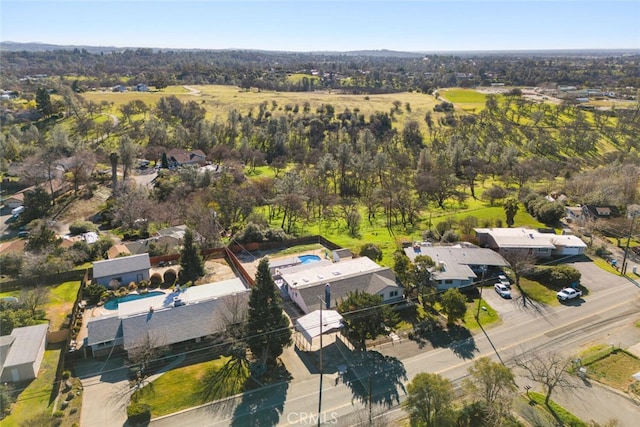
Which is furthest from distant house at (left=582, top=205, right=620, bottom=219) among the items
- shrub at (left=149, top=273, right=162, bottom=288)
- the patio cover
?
shrub at (left=149, top=273, right=162, bottom=288)

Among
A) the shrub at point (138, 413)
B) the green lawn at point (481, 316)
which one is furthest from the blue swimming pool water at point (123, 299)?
the green lawn at point (481, 316)

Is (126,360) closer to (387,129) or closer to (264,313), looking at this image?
(264,313)

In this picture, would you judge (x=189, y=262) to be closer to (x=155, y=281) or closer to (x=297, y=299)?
(x=155, y=281)

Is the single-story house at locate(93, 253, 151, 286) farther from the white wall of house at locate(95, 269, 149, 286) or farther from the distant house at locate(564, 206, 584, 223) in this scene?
the distant house at locate(564, 206, 584, 223)

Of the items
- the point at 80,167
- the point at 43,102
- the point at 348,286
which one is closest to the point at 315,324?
the point at 348,286

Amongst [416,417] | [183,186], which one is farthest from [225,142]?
[416,417]

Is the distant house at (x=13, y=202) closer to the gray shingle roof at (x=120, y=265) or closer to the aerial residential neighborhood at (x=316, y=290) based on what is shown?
the aerial residential neighborhood at (x=316, y=290)
